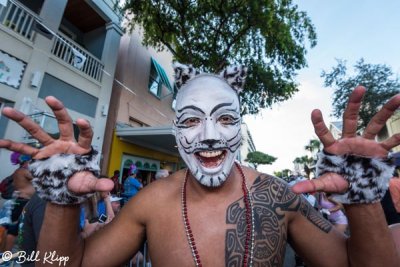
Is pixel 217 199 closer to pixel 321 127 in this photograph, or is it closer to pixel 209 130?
pixel 209 130

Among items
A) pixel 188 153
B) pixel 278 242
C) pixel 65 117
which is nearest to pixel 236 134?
pixel 188 153

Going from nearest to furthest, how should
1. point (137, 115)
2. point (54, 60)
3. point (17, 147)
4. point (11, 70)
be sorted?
1. point (17, 147)
2. point (11, 70)
3. point (54, 60)
4. point (137, 115)

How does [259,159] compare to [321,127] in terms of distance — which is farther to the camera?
[259,159]

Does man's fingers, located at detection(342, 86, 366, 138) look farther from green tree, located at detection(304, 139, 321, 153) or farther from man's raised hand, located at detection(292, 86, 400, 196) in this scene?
green tree, located at detection(304, 139, 321, 153)

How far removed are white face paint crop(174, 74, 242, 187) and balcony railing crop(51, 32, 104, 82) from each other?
756 centimetres

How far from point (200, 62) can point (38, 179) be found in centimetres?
889

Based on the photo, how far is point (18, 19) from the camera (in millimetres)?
6352

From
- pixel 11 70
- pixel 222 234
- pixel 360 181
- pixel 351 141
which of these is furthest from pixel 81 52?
pixel 360 181

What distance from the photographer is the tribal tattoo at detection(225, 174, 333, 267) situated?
1479 millimetres

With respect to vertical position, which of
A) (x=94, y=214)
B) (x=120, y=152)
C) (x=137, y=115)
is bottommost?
(x=94, y=214)

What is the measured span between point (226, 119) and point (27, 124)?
1.23m

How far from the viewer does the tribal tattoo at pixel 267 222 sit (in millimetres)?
1479

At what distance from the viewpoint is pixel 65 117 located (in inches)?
51.8

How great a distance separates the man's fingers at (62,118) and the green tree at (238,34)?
25.5 feet
